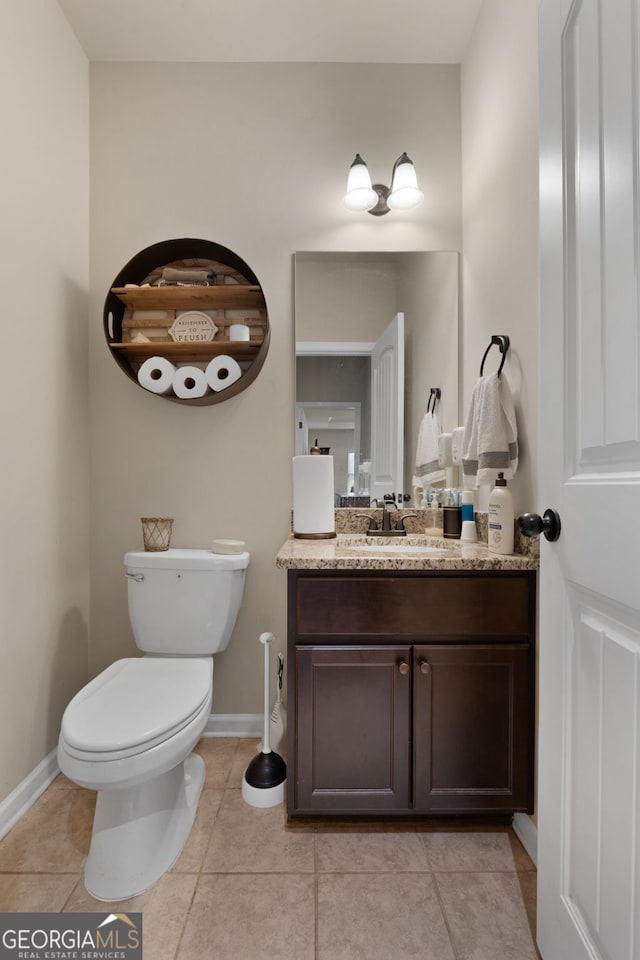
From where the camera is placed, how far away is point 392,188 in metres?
2.03

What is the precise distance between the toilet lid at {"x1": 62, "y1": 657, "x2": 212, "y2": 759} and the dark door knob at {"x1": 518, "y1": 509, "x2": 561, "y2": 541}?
3.21 feet

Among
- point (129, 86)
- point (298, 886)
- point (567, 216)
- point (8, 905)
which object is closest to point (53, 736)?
point (8, 905)

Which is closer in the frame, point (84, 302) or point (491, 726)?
point (491, 726)

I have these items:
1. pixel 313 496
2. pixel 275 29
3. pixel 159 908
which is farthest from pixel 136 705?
pixel 275 29

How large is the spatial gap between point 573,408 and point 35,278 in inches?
67.9

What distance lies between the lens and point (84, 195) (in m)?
2.05

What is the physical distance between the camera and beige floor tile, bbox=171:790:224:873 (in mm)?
1386

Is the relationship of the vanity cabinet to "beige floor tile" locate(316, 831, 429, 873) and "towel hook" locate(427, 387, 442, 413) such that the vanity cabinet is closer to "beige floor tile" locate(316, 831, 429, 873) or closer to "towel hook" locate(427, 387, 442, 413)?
"beige floor tile" locate(316, 831, 429, 873)

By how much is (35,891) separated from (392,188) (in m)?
2.52

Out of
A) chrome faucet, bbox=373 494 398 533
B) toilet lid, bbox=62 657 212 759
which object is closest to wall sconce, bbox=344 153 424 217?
chrome faucet, bbox=373 494 398 533

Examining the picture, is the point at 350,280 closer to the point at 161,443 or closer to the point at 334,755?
the point at 161,443

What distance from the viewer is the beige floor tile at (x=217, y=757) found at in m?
1.79

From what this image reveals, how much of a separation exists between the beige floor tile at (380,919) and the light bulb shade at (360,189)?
2.20 meters

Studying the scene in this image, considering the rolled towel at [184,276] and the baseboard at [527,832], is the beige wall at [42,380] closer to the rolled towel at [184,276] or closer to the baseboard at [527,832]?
the rolled towel at [184,276]
